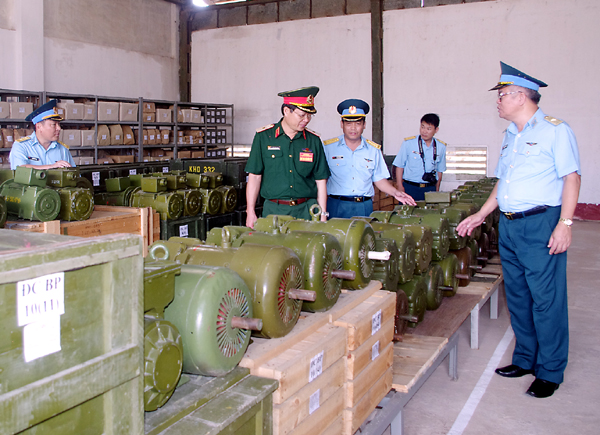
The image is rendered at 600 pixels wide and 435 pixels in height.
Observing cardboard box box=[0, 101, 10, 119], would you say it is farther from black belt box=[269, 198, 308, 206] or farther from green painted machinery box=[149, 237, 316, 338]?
green painted machinery box=[149, 237, 316, 338]

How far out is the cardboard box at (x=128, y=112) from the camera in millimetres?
8969

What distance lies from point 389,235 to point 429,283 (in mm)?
668

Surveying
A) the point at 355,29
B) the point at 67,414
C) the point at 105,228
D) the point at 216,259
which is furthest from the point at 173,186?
the point at 355,29

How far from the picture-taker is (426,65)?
10.0 m

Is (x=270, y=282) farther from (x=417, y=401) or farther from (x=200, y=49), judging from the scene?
(x=200, y=49)

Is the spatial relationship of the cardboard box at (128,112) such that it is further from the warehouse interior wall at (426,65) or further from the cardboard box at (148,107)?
the warehouse interior wall at (426,65)

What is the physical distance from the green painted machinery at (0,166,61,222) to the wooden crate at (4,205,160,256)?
70mm

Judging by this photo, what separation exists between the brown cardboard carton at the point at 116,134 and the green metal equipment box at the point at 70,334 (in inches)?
325

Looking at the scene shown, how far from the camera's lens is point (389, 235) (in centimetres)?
289

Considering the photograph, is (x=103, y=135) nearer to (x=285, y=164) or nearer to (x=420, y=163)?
(x=420, y=163)

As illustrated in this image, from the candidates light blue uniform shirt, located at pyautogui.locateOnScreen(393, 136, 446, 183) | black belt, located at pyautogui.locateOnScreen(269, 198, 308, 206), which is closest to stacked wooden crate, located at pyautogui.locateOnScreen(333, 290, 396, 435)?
black belt, located at pyautogui.locateOnScreen(269, 198, 308, 206)

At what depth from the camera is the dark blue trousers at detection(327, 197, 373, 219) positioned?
4.34 meters

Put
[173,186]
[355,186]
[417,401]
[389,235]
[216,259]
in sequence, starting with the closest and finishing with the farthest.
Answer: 1. [216,259]
2. [389,235]
3. [417,401]
4. [355,186]
5. [173,186]

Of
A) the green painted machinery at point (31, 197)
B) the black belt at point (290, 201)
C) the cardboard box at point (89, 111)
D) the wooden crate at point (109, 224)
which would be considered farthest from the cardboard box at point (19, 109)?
the black belt at point (290, 201)
